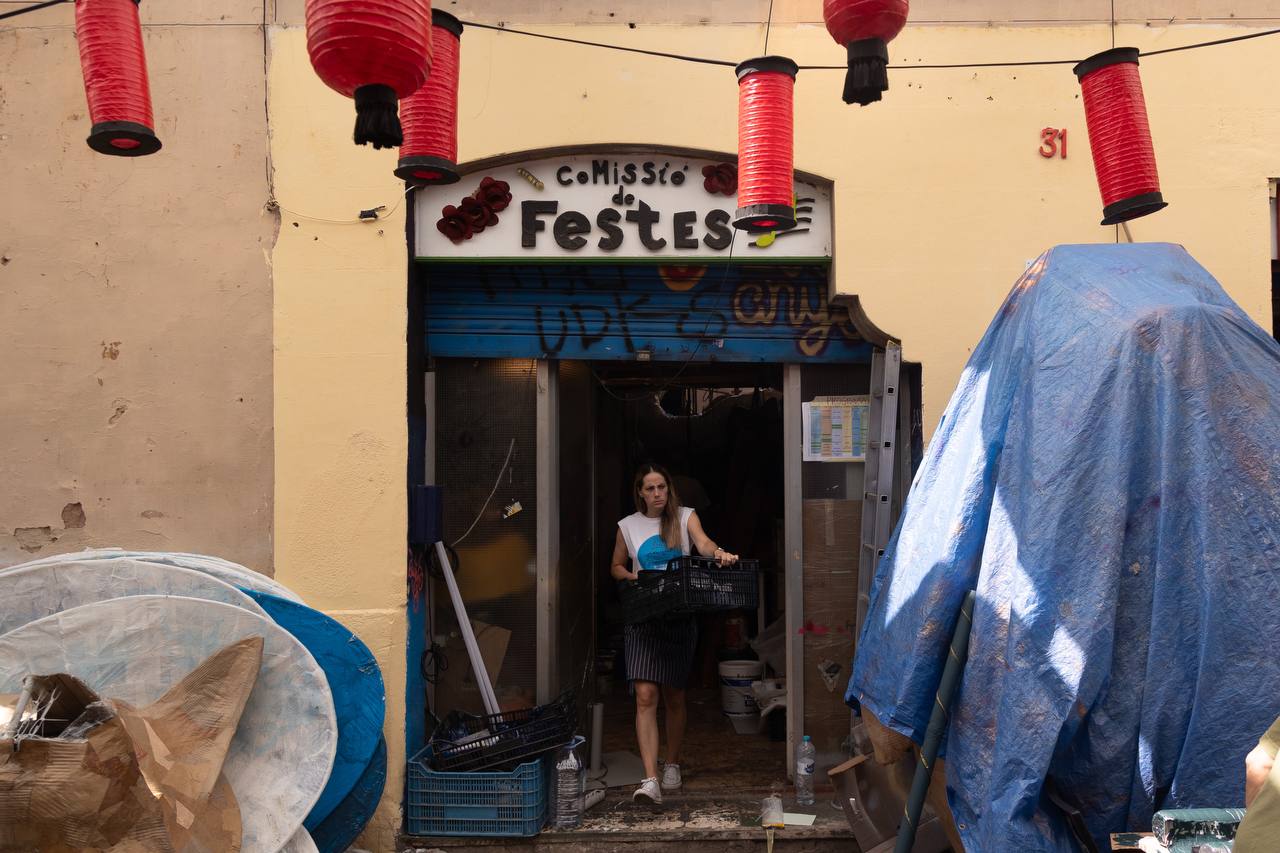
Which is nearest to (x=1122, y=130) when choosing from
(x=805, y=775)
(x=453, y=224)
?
(x=453, y=224)

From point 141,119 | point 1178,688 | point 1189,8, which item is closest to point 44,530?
point 141,119

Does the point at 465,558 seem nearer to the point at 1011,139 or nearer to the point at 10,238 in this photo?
the point at 10,238

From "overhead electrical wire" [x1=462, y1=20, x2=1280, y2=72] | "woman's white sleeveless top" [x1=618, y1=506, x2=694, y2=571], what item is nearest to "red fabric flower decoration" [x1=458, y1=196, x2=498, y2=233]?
"overhead electrical wire" [x1=462, y1=20, x2=1280, y2=72]

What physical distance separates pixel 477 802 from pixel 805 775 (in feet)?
5.67

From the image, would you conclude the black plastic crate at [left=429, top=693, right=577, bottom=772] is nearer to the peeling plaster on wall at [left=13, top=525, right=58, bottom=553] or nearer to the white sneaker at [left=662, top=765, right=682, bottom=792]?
the white sneaker at [left=662, top=765, right=682, bottom=792]

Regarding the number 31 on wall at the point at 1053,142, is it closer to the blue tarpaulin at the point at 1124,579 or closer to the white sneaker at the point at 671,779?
the blue tarpaulin at the point at 1124,579

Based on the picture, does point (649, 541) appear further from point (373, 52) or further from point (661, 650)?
point (373, 52)

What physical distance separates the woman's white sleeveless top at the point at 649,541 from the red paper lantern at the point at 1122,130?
2677mm

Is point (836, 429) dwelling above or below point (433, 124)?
below

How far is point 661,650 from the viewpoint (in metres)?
5.48

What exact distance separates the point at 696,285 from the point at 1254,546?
3.06m

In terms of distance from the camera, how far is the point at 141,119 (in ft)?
12.5

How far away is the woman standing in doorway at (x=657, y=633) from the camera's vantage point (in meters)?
5.42

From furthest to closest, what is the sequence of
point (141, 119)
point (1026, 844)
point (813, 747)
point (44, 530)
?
point (813, 747) < point (44, 530) < point (141, 119) < point (1026, 844)
